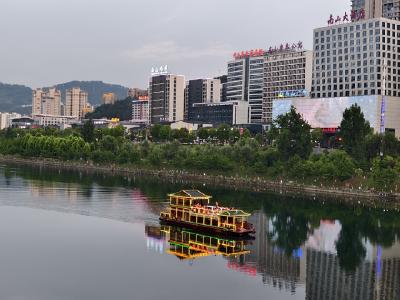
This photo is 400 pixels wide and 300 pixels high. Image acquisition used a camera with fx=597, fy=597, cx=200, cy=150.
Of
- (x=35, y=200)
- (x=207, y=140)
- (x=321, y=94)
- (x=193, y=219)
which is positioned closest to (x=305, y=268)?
(x=193, y=219)

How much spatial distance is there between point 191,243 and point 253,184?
36.1 metres

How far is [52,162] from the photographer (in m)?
105

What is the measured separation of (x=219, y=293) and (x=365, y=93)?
75.5m

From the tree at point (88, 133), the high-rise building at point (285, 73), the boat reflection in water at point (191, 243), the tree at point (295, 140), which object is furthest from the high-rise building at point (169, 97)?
the boat reflection in water at point (191, 243)

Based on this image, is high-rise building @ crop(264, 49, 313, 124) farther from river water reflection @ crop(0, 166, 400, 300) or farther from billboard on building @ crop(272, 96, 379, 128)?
river water reflection @ crop(0, 166, 400, 300)

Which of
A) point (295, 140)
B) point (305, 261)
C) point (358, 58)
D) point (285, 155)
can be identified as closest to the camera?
point (305, 261)

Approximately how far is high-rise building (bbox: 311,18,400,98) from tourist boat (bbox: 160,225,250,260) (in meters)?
62.5

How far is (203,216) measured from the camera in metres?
41.8

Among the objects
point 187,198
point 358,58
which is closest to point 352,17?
point 358,58

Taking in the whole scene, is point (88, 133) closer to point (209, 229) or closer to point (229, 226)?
point (209, 229)

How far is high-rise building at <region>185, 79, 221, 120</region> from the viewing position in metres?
154

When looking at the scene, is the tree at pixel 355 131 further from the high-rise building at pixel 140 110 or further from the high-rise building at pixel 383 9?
the high-rise building at pixel 140 110

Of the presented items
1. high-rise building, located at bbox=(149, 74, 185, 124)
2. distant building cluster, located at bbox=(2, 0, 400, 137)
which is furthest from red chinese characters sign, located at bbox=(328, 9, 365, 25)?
high-rise building, located at bbox=(149, 74, 185, 124)

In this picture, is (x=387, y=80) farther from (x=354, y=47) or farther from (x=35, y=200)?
(x=35, y=200)
